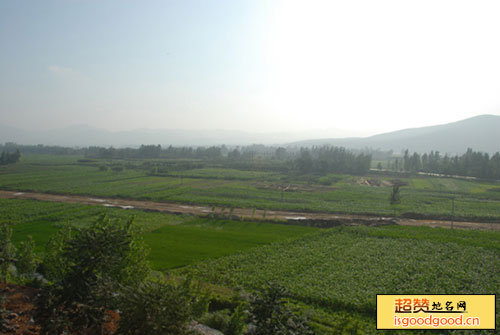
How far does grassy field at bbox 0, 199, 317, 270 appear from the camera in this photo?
24.7 meters

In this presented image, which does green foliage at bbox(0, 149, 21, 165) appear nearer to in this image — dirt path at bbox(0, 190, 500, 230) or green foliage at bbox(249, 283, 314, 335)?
dirt path at bbox(0, 190, 500, 230)

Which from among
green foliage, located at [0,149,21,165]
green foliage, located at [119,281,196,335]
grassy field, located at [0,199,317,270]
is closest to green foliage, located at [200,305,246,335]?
green foliage, located at [119,281,196,335]

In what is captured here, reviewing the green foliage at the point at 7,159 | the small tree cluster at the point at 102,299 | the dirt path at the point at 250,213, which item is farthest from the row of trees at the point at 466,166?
the green foliage at the point at 7,159

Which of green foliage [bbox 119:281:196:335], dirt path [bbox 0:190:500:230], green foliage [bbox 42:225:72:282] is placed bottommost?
dirt path [bbox 0:190:500:230]

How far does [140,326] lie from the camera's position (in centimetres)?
783

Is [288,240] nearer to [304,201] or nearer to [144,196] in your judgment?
[304,201]

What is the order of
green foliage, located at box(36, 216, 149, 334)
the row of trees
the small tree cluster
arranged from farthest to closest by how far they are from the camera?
the row of trees, green foliage, located at box(36, 216, 149, 334), the small tree cluster

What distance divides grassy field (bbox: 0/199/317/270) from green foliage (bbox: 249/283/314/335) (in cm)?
1429

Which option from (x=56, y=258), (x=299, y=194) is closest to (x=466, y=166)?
(x=299, y=194)

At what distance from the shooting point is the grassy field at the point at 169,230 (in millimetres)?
24663

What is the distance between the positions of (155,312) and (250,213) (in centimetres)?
3312

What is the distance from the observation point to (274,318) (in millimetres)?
8773

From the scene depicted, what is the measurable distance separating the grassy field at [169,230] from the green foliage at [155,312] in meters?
14.0

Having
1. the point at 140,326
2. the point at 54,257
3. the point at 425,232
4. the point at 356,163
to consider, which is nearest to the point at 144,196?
the point at 54,257
